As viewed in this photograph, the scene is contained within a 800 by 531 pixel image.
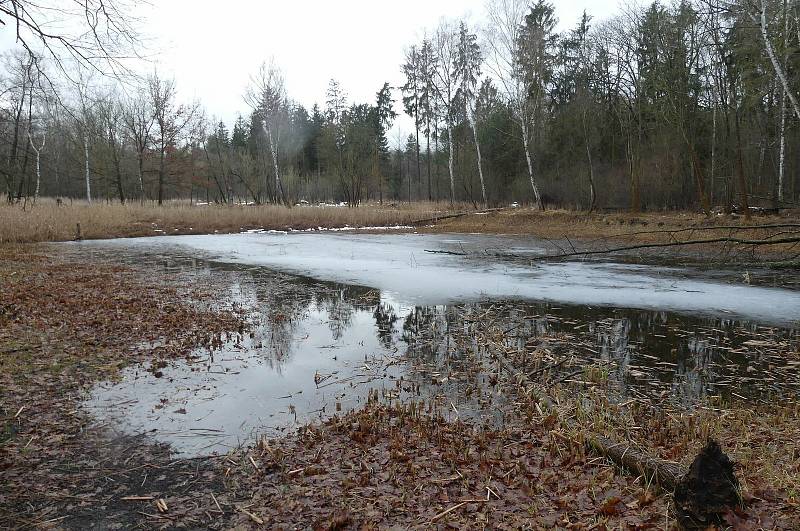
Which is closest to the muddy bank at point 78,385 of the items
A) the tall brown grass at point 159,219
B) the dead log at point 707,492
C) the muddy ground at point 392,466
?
the muddy ground at point 392,466

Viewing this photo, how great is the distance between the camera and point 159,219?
101 feet

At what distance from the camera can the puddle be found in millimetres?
5176

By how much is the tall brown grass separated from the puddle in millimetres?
18071

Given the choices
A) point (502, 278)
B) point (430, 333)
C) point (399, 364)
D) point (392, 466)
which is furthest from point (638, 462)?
point (502, 278)

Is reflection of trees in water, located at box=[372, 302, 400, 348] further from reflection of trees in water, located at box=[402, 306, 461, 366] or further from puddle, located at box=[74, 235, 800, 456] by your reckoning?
reflection of trees in water, located at box=[402, 306, 461, 366]

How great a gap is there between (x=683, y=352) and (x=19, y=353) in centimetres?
875

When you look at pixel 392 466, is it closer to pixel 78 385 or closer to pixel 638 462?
pixel 638 462

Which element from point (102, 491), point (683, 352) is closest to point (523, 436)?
point (102, 491)

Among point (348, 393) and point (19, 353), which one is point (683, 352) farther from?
point (19, 353)

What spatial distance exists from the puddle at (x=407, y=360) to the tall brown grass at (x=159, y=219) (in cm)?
1807

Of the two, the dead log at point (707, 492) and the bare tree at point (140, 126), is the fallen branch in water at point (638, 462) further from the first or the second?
the bare tree at point (140, 126)

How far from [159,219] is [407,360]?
28.4 m

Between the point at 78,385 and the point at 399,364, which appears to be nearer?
the point at 78,385

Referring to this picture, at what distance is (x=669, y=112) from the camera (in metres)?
28.7
